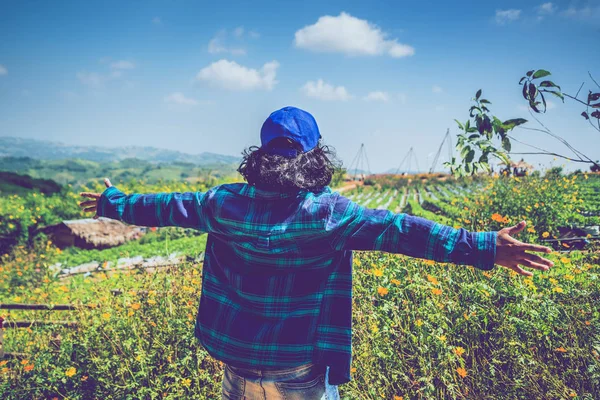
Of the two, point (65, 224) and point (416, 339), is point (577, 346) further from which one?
point (65, 224)

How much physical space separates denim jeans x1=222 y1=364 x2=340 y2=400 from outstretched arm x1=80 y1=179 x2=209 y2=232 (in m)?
0.54

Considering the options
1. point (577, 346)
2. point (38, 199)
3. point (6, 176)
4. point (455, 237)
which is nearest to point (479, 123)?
point (455, 237)

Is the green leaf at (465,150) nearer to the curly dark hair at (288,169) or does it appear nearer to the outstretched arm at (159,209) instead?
the curly dark hair at (288,169)

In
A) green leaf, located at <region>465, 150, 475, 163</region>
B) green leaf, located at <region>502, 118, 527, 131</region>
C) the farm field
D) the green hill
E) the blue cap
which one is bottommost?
the green hill

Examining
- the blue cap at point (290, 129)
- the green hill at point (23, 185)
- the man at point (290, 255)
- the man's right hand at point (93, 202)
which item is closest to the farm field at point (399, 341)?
the man at point (290, 255)

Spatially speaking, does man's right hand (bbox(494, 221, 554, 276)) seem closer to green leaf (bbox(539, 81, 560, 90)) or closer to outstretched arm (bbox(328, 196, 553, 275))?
outstretched arm (bbox(328, 196, 553, 275))

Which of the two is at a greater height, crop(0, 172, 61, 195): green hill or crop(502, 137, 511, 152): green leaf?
crop(502, 137, 511, 152): green leaf

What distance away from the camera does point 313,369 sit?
138cm

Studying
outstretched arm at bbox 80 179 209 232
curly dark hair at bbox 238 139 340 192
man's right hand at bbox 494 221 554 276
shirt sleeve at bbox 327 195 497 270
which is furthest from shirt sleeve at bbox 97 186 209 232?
man's right hand at bbox 494 221 554 276

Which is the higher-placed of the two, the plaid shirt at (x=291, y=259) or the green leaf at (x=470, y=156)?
the green leaf at (x=470, y=156)

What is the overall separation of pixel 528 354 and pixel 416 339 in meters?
0.63

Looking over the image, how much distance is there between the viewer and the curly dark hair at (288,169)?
127 cm

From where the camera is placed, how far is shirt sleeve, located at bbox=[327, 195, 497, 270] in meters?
1.17

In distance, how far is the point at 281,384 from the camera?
Result: 1.34 m
